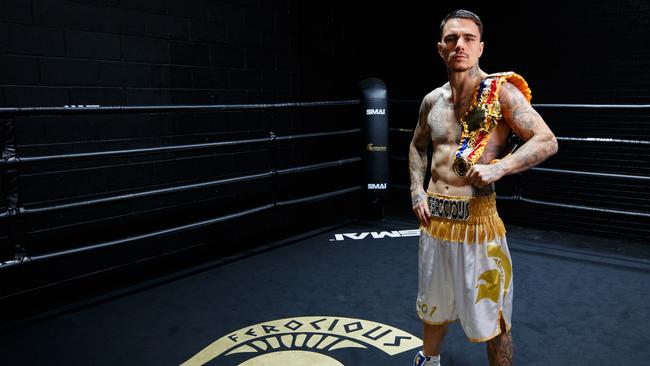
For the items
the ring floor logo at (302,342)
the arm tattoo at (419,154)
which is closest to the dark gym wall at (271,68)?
the ring floor logo at (302,342)

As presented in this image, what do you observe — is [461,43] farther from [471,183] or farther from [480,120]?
[471,183]

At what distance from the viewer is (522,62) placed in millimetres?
4625

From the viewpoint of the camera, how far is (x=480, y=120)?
65.6 inches

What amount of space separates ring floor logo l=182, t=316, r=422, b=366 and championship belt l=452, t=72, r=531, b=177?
1.05 metres

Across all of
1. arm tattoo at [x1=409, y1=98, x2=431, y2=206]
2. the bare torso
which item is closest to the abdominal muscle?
the bare torso

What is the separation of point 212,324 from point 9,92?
1669mm

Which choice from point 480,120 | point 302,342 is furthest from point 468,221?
point 302,342

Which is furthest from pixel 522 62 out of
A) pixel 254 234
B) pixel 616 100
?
pixel 254 234

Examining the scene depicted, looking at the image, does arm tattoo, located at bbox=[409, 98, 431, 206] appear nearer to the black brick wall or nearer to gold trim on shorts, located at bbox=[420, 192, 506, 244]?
gold trim on shorts, located at bbox=[420, 192, 506, 244]

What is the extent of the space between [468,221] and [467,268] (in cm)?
15

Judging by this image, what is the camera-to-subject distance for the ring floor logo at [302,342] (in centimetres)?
227

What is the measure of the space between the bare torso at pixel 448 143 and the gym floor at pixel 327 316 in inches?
35.2

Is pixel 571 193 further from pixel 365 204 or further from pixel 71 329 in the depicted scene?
pixel 71 329

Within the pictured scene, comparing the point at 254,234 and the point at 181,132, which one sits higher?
the point at 181,132
